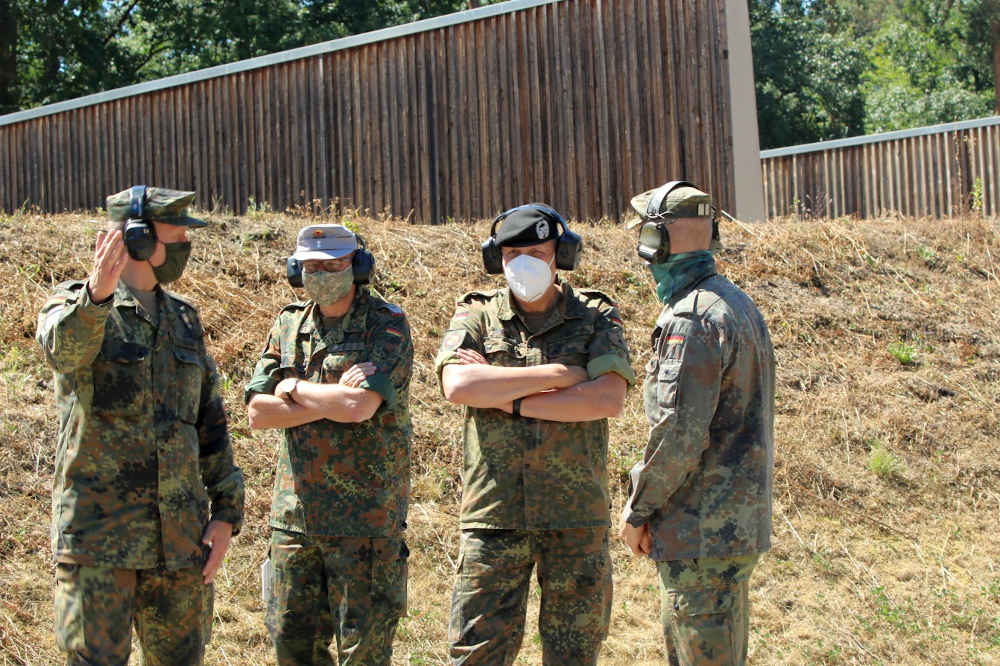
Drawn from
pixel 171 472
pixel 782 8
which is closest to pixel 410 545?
pixel 171 472

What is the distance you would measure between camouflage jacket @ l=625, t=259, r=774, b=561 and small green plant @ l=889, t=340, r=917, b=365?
250 inches

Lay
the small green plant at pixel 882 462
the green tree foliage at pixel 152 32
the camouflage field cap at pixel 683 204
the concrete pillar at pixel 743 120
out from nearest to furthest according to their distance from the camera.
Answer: the camouflage field cap at pixel 683 204 < the small green plant at pixel 882 462 < the concrete pillar at pixel 743 120 < the green tree foliage at pixel 152 32

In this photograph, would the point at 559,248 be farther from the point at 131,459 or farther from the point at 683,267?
the point at 131,459

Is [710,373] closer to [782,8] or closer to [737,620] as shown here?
[737,620]

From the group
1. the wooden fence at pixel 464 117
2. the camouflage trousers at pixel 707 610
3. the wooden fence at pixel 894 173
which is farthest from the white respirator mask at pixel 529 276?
the wooden fence at pixel 894 173

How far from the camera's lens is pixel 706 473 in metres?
4.15

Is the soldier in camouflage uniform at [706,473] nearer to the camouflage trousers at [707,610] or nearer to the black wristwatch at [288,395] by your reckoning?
the camouflage trousers at [707,610]

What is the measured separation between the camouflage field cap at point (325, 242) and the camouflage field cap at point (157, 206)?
69 centimetres

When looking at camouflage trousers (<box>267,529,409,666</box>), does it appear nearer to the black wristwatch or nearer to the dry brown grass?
the black wristwatch

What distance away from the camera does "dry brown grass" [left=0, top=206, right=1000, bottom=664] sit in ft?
22.2

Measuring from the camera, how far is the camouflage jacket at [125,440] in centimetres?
408

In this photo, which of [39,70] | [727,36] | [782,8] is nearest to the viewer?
[727,36]

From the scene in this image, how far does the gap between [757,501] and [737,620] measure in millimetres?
477

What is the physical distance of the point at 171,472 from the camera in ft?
14.1
